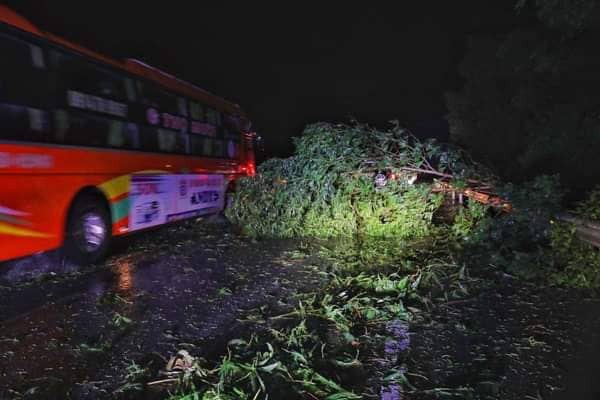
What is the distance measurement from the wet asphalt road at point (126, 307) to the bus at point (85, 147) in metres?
0.60

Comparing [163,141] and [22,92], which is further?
[163,141]

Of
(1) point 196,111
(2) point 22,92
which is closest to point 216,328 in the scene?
(2) point 22,92

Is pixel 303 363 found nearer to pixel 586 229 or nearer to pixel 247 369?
pixel 247 369

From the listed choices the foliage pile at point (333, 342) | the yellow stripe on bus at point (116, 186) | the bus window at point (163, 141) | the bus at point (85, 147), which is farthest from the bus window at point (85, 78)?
the foliage pile at point (333, 342)

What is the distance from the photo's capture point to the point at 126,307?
4703 millimetres

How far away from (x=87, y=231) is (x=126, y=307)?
211cm

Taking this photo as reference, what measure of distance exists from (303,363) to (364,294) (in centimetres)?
170

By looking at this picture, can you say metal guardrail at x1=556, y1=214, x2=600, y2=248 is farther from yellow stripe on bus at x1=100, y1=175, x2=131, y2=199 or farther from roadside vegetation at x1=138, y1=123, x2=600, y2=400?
yellow stripe on bus at x1=100, y1=175, x2=131, y2=199

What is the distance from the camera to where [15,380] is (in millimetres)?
3260

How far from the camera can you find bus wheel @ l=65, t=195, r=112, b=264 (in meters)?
6.03

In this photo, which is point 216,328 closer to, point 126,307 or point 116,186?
point 126,307

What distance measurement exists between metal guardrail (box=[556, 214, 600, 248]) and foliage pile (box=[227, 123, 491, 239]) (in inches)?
85.9

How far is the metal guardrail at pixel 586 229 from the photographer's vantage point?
5282 mm

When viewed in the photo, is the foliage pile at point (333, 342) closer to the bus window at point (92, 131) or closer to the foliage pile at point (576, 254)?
the foliage pile at point (576, 254)
